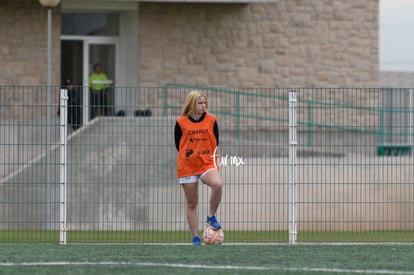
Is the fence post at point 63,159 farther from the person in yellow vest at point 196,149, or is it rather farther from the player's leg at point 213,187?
the player's leg at point 213,187

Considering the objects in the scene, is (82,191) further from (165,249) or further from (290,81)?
(290,81)

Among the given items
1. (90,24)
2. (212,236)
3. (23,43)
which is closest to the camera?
(212,236)

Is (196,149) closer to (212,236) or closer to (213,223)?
(213,223)

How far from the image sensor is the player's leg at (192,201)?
51.7 ft

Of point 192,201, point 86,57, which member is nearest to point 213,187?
point 192,201

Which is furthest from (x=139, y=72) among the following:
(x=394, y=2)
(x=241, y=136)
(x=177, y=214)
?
(x=394, y=2)

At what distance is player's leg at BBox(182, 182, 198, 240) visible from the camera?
620 inches

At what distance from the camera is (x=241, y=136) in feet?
70.6

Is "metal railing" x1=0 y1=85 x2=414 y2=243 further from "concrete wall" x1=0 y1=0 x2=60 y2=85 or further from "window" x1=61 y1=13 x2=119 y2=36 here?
"window" x1=61 y1=13 x2=119 y2=36

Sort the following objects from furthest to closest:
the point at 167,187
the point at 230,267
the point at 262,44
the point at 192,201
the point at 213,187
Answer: the point at 262,44 < the point at 167,187 < the point at 192,201 < the point at 213,187 < the point at 230,267

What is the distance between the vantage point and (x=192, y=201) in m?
15.9

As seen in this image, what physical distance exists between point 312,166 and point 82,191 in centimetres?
389

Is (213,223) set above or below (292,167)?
below

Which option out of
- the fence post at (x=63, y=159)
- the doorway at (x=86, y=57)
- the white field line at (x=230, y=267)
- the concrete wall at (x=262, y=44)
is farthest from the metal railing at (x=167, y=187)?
the doorway at (x=86, y=57)
